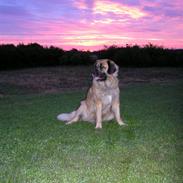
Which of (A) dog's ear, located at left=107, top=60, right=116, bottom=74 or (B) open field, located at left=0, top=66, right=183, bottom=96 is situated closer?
(A) dog's ear, located at left=107, top=60, right=116, bottom=74

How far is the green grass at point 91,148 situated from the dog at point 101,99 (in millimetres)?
235

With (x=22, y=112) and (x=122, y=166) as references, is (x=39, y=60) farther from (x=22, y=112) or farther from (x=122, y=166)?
(x=122, y=166)

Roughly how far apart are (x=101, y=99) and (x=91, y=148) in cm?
250

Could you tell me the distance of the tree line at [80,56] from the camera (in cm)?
2175

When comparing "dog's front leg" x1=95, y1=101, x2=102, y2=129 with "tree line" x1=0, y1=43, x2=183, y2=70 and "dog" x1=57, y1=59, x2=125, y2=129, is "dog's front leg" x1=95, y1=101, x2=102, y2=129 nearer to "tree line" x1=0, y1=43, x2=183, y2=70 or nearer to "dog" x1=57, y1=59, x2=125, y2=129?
"dog" x1=57, y1=59, x2=125, y2=129

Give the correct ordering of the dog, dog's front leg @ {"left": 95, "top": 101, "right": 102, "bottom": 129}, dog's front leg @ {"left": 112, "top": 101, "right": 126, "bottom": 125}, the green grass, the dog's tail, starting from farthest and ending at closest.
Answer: the dog's tail, dog's front leg @ {"left": 112, "top": 101, "right": 126, "bottom": 125}, dog's front leg @ {"left": 95, "top": 101, "right": 102, "bottom": 129}, the dog, the green grass

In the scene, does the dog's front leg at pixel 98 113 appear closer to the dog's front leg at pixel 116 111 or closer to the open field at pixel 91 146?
the open field at pixel 91 146

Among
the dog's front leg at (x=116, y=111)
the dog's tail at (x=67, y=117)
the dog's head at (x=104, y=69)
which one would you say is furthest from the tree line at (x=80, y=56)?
the dog's head at (x=104, y=69)

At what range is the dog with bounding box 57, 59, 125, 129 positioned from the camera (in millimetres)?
9148

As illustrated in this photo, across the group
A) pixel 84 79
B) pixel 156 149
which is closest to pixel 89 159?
pixel 156 149

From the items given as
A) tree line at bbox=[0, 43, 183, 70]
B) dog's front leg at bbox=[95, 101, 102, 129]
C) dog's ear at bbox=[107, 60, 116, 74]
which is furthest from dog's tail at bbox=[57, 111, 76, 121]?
tree line at bbox=[0, 43, 183, 70]

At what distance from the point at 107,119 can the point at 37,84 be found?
9.35 meters

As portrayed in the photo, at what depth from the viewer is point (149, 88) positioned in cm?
1745

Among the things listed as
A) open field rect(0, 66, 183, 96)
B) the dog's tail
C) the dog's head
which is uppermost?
the dog's head
